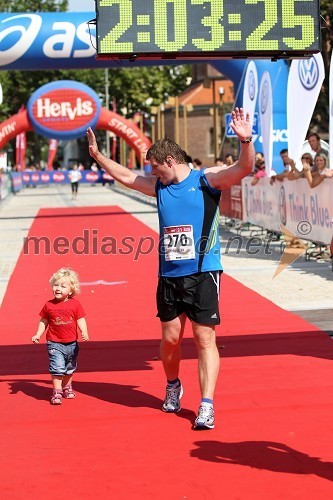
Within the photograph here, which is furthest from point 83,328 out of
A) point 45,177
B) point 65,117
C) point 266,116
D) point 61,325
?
point 45,177

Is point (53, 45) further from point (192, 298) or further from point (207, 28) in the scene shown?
point (192, 298)

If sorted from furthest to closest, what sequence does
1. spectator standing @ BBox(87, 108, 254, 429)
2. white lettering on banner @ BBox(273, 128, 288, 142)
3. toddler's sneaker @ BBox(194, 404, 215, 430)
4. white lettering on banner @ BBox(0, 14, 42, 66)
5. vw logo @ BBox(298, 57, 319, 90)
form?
white lettering on banner @ BBox(273, 128, 288, 142), white lettering on banner @ BBox(0, 14, 42, 66), vw logo @ BBox(298, 57, 319, 90), spectator standing @ BBox(87, 108, 254, 429), toddler's sneaker @ BBox(194, 404, 215, 430)

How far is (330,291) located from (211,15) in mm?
4835

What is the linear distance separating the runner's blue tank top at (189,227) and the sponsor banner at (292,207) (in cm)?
908

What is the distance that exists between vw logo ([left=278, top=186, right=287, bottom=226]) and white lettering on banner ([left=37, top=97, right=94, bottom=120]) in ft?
93.7

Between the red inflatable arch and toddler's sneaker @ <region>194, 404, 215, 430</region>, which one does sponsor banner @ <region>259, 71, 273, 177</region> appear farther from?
the red inflatable arch

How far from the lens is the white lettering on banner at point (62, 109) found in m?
47.4

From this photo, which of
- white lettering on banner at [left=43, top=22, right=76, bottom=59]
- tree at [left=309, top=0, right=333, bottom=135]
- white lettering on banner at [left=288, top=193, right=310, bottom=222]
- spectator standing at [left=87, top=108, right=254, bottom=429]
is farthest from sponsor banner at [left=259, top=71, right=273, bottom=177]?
tree at [left=309, top=0, right=333, bottom=135]

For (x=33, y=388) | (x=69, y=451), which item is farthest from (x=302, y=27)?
(x=69, y=451)

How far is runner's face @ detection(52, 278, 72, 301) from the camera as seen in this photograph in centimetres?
744

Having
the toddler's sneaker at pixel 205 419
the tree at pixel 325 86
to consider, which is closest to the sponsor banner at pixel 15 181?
the tree at pixel 325 86

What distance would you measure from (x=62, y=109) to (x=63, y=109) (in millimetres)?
101

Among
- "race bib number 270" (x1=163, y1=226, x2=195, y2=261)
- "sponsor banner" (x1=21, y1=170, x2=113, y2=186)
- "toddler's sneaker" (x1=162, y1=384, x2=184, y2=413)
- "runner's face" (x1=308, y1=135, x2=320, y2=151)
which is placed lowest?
"sponsor banner" (x1=21, y1=170, x2=113, y2=186)

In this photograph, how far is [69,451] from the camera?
20.0 feet
